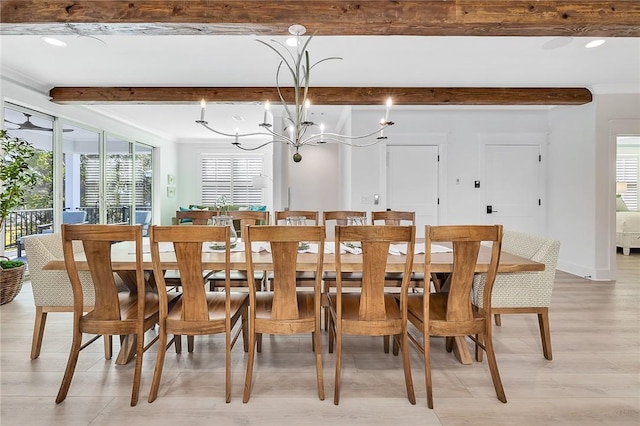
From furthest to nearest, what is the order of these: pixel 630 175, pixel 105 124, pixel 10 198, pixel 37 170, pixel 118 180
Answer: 1. pixel 630 175
2. pixel 118 180
3. pixel 105 124
4. pixel 37 170
5. pixel 10 198

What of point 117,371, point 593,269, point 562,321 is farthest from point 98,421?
point 593,269

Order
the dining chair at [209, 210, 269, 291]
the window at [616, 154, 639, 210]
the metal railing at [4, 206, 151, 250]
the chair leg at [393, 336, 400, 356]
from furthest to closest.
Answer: the window at [616, 154, 639, 210] < the metal railing at [4, 206, 151, 250] < the dining chair at [209, 210, 269, 291] < the chair leg at [393, 336, 400, 356]

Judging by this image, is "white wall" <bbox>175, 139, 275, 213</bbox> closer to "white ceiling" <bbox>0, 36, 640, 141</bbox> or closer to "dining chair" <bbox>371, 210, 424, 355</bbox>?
"white ceiling" <bbox>0, 36, 640, 141</bbox>

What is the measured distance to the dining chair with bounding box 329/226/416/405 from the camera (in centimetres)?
167

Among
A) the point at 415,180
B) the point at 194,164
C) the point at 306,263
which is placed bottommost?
the point at 306,263

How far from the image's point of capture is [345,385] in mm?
1970

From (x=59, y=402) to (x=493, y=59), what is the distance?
4420 mm

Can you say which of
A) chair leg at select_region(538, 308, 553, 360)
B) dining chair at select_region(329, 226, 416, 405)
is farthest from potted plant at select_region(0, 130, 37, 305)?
chair leg at select_region(538, 308, 553, 360)

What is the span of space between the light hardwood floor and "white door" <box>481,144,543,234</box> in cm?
257

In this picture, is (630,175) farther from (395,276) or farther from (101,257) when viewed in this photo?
(101,257)

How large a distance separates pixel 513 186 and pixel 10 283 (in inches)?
254

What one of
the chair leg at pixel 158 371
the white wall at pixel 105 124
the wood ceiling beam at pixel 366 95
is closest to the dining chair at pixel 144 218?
the white wall at pixel 105 124

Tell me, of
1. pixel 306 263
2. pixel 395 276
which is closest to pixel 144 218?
pixel 395 276

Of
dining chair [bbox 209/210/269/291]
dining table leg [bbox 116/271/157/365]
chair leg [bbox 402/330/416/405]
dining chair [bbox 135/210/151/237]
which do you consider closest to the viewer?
chair leg [bbox 402/330/416/405]
